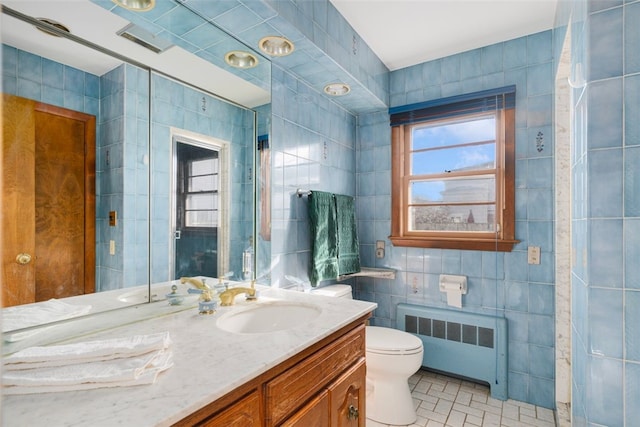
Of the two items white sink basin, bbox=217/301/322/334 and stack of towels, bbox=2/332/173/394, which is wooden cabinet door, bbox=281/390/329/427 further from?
stack of towels, bbox=2/332/173/394

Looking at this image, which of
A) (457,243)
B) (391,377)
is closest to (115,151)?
(391,377)

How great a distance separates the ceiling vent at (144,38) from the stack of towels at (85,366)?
0.99 meters

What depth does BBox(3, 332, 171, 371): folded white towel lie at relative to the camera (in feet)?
2.48

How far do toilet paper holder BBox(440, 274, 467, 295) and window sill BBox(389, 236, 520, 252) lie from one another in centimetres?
21

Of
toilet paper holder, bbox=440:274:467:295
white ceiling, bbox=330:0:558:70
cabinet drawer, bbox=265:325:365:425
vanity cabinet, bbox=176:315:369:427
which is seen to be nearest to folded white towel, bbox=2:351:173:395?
vanity cabinet, bbox=176:315:369:427

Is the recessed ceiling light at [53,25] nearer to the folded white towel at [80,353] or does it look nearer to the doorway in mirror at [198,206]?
the doorway in mirror at [198,206]

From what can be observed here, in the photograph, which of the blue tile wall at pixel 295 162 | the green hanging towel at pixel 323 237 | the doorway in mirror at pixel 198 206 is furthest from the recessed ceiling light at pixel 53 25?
the green hanging towel at pixel 323 237

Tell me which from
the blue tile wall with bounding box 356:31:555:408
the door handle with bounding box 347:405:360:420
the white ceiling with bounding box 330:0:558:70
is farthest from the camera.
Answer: the blue tile wall with bounding box 356:31:555:408

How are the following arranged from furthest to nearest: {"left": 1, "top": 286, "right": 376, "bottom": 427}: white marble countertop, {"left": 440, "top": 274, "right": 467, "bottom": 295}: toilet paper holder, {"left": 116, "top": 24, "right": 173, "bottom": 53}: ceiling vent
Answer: {"left": 440, "top": 274, "right": 467, "bottom": 295}: toilet paper holder
{"left": 116, "top": 24, "right": 173, "bottom": 53}: ceiling vent
{"left": 1, "top": 286, "right": 376, "bottom": 427}: white marble countertop

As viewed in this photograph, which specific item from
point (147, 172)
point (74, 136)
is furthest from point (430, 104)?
point (74, 136)

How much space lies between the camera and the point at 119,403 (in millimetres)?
667

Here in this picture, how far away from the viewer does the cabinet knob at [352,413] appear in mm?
1283

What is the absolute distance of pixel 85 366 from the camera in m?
0.77

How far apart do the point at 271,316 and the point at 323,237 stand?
0.89 meters
